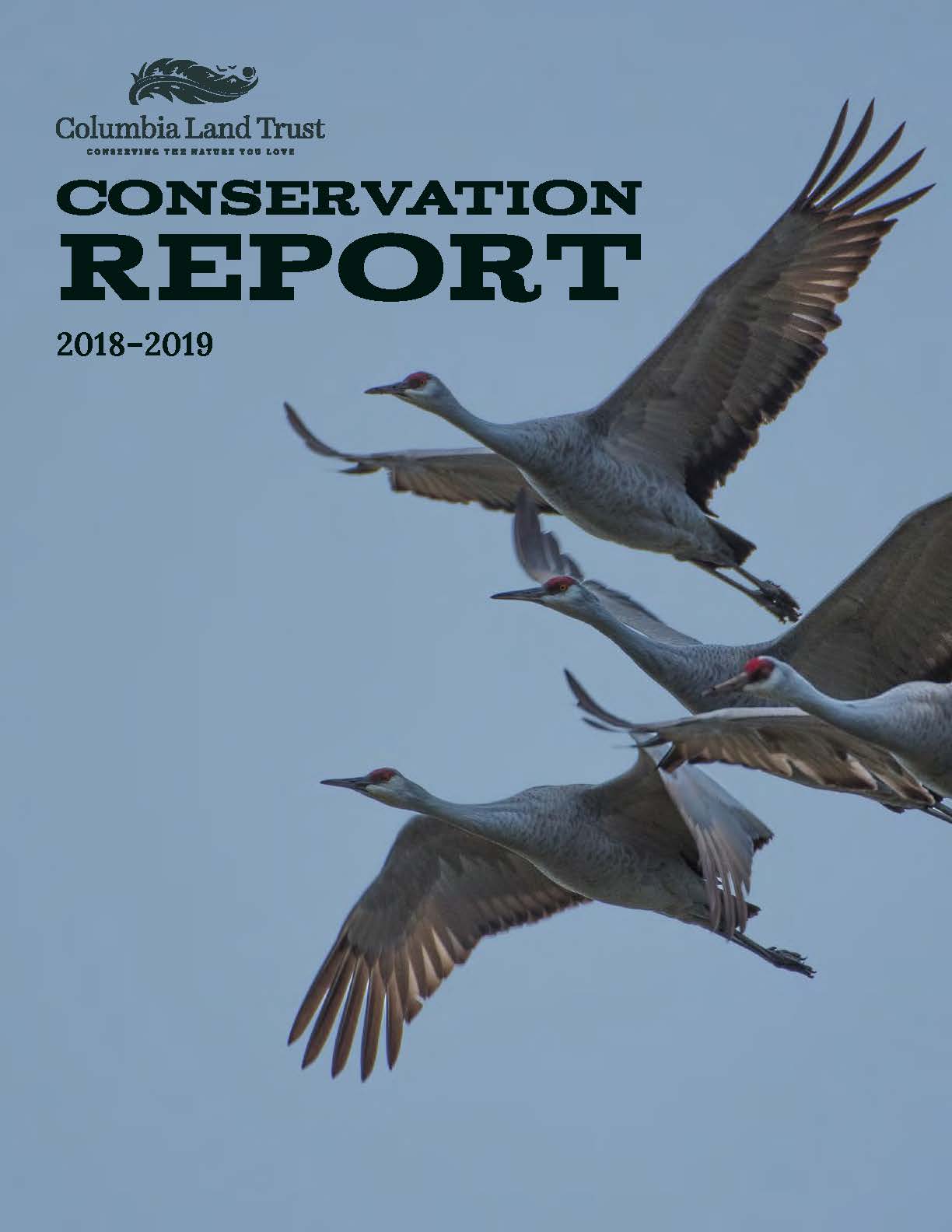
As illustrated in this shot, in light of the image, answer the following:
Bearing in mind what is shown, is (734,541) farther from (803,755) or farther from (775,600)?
Answer: (803,755)

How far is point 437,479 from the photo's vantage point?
14680 mm

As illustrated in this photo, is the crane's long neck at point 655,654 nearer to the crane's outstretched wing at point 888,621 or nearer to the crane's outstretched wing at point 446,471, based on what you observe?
the crane's outstretched wing at point 888,621

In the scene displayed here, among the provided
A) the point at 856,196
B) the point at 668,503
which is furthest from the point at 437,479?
the point at 856,196

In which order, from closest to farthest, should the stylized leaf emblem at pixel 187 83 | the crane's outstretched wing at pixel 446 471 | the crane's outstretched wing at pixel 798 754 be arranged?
the crane's outstretched wing at pixel 798 754 → the crane's outstretched wing at pixel 446 471 → the stylized leaf emblem at pixel 187 83

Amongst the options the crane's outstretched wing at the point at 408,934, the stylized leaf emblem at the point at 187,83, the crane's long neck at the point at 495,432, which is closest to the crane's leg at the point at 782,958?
the crane's outstretched wing at the point at 408,934

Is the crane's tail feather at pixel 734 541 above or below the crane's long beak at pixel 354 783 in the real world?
above

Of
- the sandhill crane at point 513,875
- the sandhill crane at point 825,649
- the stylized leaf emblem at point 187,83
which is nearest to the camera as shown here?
the sandhill crane at point 825,649

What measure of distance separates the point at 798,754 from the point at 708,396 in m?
2.60

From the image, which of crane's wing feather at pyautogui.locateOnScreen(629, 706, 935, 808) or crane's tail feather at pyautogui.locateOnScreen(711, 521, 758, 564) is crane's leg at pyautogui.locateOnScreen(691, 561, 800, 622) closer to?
crane's tail feather at pyautogui.locateOnScreen(711, 521, 758, 564)

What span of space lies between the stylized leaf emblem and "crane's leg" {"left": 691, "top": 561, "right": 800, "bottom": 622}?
6697mm

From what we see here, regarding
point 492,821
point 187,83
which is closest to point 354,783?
point 492,821

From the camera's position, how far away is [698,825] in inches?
455

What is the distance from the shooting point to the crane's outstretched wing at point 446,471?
46.4ft

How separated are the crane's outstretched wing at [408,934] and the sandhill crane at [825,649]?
4.59ft
